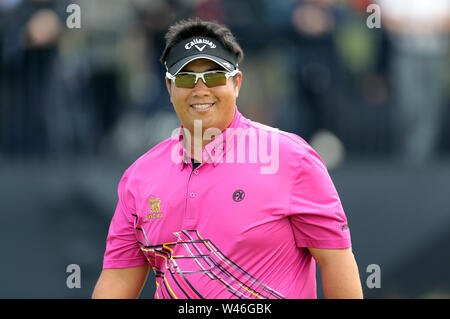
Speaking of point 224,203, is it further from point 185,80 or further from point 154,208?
point 185,80

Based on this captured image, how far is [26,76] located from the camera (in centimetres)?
645

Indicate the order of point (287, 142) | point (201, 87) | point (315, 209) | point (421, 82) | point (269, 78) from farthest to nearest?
point (269, 78) → point (421, 82) → point (201, 87) → point (287, 142) → point (315, 209)

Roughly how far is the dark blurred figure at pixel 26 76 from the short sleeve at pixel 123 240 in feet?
Answer: 10.1

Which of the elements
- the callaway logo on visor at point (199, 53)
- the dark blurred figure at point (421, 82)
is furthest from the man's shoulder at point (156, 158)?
the dark blurred figure at point (421, 82)

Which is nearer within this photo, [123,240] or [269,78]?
[123,240]

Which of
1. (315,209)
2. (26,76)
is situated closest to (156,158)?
(315,209)

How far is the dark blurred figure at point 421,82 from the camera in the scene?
21.0ft

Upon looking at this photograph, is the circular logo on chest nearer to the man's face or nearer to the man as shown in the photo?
the man

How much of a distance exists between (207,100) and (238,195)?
1.53ft

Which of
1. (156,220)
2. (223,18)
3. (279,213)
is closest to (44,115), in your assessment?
(223,18)

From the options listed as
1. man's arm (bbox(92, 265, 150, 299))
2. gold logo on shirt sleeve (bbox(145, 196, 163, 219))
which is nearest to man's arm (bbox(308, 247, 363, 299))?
gold logo on shirt sleeve (bbox(145, 196, 163, 219))

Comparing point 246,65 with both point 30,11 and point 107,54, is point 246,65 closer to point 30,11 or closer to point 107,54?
point 107,54
